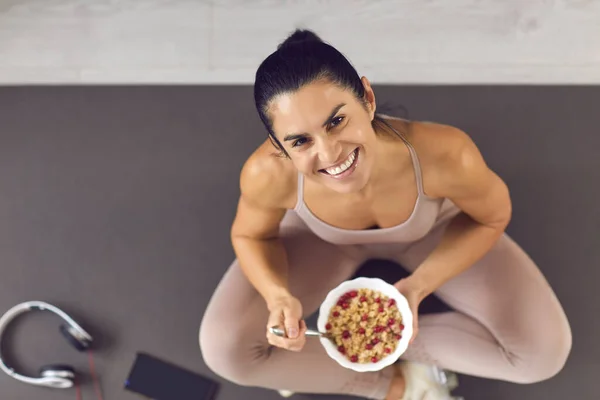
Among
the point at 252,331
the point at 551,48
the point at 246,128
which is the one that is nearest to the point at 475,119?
the point at 551,48

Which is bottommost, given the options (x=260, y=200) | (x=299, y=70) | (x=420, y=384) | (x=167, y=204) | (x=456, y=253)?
(x=420, y=384)

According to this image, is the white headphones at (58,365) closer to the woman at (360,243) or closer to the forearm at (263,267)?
the woman at (360,243)

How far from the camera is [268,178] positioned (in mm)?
810

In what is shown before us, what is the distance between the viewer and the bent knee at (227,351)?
0.99 metres

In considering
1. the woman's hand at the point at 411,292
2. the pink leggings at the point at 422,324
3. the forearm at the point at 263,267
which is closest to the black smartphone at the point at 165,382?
the pink leggings at the point at 422,324

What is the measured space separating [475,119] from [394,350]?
554 mm

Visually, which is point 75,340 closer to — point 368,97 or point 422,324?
point 422,324

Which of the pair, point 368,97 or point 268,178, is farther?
point 268,178

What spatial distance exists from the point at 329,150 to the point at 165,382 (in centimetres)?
73

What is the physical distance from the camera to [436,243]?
1.04m

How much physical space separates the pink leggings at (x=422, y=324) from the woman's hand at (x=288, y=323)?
124 millimetres

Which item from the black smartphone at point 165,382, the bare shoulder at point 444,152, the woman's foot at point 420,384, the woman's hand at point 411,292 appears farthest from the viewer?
the black smartphone at point 165,382

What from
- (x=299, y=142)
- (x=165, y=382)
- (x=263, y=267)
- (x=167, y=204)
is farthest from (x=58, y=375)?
(x=299, y=142)


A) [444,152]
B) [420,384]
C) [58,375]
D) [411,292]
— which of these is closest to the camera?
[444,152]
